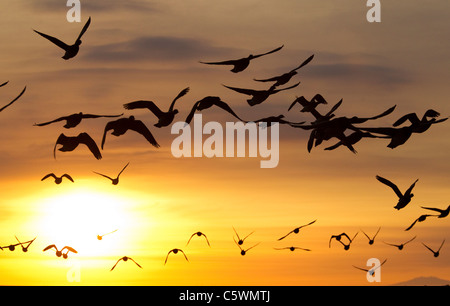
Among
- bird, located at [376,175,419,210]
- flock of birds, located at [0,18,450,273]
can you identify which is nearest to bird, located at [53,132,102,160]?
flock of birds, located at [0,18,450,273]

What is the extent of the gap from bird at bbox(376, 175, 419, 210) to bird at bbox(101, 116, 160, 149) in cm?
1262

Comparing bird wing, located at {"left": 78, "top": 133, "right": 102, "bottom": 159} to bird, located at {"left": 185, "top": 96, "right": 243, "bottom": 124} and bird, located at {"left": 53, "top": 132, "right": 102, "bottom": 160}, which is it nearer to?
bird, located at {"left": 53, "top": 132, "right": 102, "bottom": 160}

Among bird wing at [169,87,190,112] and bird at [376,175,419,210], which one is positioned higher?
bird wing at [169,87,190,112]

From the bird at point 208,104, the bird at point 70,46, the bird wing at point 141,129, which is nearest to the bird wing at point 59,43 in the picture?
the bird at point 70,46

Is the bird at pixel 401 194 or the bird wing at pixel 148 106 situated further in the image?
the bird at pixel 401 194

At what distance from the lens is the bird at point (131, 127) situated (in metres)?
32.4

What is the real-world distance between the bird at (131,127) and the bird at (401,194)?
12620 mm

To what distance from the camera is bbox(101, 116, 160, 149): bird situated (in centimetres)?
3238

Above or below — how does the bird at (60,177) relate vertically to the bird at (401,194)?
above

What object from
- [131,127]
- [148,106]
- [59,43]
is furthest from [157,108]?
[59,43]

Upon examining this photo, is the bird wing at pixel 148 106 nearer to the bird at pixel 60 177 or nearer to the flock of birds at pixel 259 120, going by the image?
the flock of birds at pixel 259 120

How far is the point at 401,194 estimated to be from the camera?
38.5m
